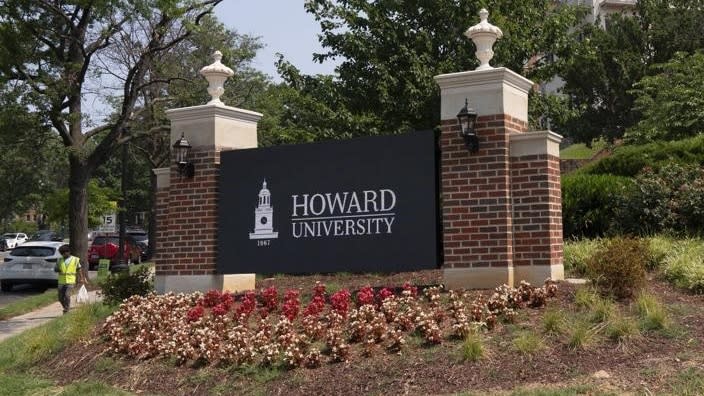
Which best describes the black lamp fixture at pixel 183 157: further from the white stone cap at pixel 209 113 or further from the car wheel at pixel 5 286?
the car wheel at pixel 5 286

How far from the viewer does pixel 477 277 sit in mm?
8680

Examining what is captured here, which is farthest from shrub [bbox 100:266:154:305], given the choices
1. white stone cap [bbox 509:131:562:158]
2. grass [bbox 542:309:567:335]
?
grass [bbox 542:309:567:335]

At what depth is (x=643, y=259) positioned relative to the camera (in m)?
8.43

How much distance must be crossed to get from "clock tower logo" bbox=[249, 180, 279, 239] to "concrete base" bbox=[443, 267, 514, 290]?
8.47ft

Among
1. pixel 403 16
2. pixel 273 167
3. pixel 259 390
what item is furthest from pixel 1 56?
pixel 259 390

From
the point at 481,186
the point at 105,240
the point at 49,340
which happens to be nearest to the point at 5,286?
the point at 105,240

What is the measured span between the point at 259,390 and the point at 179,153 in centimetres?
489

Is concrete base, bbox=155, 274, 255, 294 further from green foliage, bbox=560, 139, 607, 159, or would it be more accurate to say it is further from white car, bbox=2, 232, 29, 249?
white car, bbox=2, 232, 29, 249

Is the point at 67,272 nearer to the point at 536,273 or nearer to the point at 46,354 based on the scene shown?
the point at 46,354

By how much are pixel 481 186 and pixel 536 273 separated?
115 cm

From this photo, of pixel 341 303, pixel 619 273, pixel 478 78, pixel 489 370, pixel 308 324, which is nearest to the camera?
pixel 489 370

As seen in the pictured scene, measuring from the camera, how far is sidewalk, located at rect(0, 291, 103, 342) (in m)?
13.6

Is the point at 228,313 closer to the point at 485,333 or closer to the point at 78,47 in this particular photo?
the point at 485,333

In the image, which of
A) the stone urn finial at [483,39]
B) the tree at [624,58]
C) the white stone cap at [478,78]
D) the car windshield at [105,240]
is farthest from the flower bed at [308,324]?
the tree at [624,58]
